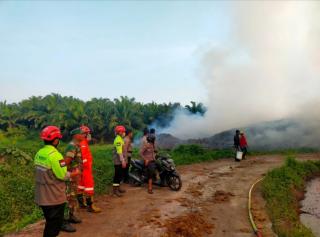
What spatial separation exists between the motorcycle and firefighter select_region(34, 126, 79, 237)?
21.1 ft

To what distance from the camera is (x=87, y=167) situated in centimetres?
949

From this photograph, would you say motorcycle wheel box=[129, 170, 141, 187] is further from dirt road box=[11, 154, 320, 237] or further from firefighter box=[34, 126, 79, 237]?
firefighter box=[34, 126, 79, 237]

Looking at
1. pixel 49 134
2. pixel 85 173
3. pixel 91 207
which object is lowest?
pixel 91 207

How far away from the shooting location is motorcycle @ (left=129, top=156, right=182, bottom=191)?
511 inches

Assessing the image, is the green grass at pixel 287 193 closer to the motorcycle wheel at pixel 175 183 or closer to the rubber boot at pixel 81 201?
the motorcycle wheel at pixel 175 183

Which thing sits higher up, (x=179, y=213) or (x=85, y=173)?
(x=85, y=173)

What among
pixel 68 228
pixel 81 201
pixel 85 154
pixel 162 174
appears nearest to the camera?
pixel 68 228

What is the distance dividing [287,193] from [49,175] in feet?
33.6

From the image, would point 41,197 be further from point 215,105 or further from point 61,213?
point 215,105

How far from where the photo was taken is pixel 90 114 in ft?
109

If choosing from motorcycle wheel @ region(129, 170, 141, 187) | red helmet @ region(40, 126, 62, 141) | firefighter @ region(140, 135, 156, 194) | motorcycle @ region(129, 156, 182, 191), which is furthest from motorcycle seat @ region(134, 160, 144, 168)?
red helmet @ region(40, 126, 62, 141)

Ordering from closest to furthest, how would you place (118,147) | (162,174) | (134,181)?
(118,147), (162,174), (134,181)

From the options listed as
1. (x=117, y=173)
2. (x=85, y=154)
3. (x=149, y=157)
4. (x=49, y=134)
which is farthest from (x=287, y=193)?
(x=49, y=134)

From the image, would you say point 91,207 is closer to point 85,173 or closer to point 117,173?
point 85,173
